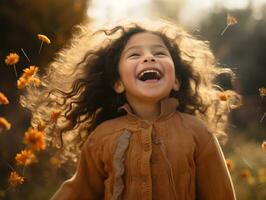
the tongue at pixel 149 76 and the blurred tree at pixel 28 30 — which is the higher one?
the blurred tree at pixel 28 30

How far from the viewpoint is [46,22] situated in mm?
6293

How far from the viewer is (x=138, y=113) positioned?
302 centimetres

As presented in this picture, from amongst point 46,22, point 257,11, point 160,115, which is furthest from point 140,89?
point 257,11

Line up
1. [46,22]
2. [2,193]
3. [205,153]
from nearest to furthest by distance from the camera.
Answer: [205,153]
[2,193]
[46,22]

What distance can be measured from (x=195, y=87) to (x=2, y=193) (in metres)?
2.00

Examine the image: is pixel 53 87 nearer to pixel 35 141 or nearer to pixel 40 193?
pixel 35 141

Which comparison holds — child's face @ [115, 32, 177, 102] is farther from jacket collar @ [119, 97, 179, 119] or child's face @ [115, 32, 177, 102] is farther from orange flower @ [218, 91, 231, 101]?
orange flower @ [218, 91, 231, 101]

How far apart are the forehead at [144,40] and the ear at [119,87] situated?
194mm

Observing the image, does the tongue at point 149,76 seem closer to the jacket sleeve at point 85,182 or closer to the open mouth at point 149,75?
the open mouth at point 149,75

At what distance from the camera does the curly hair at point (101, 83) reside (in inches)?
127

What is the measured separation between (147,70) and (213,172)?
0.60 m

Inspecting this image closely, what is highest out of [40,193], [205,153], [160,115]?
[160,115]

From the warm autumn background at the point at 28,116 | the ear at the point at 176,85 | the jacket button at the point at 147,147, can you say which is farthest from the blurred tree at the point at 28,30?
the jacket button at the point at 147,147

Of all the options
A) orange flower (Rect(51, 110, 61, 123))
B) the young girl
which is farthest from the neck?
orange flower (Rect(51, 110, 61, 123))
